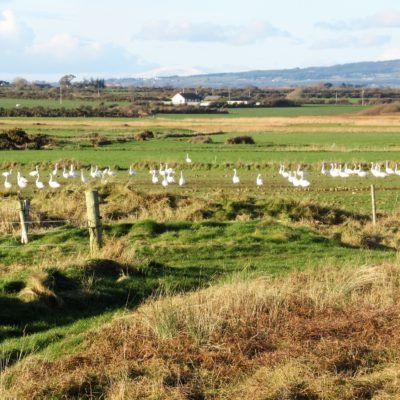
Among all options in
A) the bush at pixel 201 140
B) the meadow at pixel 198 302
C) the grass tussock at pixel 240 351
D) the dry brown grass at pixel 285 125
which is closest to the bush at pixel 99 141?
the bush at pixel 201 140

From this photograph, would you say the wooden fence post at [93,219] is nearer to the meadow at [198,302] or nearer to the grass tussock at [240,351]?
the meadow at [198,302]

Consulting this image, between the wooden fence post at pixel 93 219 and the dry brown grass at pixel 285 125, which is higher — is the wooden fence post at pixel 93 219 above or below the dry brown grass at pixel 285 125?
above

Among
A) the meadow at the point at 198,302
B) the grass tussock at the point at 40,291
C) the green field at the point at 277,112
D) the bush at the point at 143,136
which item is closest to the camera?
the meadow at the point at 198,302

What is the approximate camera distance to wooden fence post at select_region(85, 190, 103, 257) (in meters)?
15.0

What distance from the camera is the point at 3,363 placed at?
30.4ft

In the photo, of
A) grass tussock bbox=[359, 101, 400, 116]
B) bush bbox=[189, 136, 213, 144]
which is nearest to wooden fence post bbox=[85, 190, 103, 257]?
bush bbox=[189, 136, 213, 144]

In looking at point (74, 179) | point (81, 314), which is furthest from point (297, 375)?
point (74, 179)

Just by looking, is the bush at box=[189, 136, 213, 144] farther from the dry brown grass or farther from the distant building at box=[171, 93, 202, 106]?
the distant building at box=[171, 93, 202, 106]

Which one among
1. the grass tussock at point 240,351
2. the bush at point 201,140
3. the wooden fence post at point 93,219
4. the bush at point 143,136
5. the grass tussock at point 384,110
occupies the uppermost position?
the wooden fence post at point 93,219

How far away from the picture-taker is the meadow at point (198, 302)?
28.2ft

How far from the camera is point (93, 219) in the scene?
1504 centimetres

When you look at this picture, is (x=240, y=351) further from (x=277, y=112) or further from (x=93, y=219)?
(x=277, y=112)

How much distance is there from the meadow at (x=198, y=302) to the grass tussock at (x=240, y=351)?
21 mm

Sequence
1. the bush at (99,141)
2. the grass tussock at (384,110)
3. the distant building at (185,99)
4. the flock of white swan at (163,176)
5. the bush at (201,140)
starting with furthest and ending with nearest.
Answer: the distant building at (185,99), the grass tussock at (384,110), the bush at (201,140), the bush at (99,141), the flock of white swan at (163,176)
